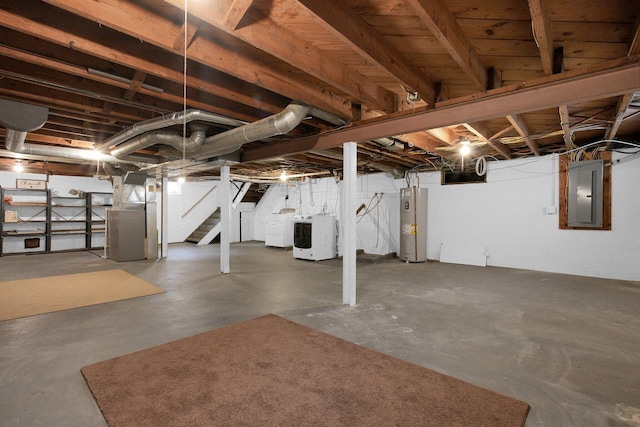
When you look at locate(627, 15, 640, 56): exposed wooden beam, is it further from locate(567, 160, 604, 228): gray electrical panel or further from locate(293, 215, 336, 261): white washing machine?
locate(293, 215, 336, 261): white washing machine

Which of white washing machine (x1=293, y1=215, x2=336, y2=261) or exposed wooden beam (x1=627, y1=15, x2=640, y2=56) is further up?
exposed wooden beam (x1=627, y1=15, x2=640, y2=56)

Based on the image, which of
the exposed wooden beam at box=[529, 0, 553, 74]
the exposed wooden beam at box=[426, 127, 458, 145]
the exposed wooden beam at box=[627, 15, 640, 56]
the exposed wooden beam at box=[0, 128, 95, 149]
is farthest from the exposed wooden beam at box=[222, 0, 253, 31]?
the exposed wooden beam at box=[0, 128, 95, 149]

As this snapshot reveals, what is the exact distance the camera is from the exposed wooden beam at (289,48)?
166 centimetres

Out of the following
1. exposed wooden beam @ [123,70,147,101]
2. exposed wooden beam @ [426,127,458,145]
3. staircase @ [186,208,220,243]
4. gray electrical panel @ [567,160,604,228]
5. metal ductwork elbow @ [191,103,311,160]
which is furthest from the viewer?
staircase @ [186,208,220,243]

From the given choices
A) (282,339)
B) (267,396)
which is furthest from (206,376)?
(282,339)

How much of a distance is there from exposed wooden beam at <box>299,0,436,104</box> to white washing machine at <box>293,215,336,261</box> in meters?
4.31

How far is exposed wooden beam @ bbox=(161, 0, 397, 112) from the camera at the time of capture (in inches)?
65.3

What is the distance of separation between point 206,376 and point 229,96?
2.20 m

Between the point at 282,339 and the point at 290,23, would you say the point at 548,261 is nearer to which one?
the point at 282,339

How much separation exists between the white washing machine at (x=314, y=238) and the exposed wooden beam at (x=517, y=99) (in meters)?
3.29

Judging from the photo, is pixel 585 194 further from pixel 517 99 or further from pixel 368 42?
pixel 368 42

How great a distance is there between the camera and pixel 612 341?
2.53 m

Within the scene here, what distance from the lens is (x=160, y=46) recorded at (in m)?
1.92

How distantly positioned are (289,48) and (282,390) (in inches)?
84.4
